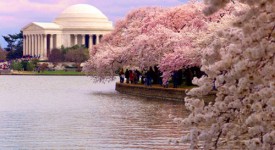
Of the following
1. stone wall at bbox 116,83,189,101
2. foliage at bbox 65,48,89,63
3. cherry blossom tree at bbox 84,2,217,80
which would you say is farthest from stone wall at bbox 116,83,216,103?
foliage at bbox 65,48,89,63

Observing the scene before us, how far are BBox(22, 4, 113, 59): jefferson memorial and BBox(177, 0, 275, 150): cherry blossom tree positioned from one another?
502ft

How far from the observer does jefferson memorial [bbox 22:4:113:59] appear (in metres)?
163

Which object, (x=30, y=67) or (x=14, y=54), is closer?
(x=30, y=67)

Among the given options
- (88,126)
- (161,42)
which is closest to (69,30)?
(161,42)

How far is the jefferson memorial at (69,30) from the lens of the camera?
6403 inches

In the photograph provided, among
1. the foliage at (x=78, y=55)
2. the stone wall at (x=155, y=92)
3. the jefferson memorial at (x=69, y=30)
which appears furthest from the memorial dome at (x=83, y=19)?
the stone wall at (x=155, y=92)

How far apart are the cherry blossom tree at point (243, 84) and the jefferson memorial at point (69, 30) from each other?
Result: 502 ft

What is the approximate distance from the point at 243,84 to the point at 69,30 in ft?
512

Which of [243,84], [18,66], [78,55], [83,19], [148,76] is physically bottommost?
[148,76]

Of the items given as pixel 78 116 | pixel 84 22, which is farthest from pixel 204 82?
pixel 84 22

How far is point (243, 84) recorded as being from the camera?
24.5 feet

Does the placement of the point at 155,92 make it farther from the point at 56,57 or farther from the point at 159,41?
the point at 56,57

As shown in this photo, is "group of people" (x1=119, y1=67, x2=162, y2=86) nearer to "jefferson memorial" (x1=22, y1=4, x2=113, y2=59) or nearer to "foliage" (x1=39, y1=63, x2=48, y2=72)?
"foliage" (x1=39, y1=63, x2=48, y2=72)

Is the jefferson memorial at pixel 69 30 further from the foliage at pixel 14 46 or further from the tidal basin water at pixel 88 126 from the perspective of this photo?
the tidal basin water at pixel 88 126
